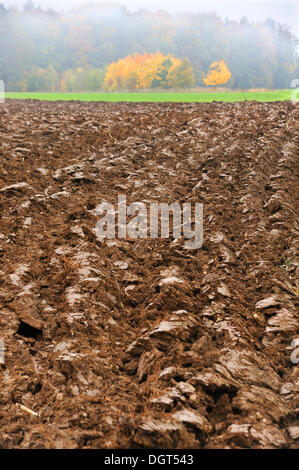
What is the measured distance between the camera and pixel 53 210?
6.41 m

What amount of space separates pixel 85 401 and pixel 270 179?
6.12 m

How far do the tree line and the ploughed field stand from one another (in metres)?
74.5

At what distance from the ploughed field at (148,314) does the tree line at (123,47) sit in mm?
74543

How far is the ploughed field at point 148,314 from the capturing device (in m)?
2.82

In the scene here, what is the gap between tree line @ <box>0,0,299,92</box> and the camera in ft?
303

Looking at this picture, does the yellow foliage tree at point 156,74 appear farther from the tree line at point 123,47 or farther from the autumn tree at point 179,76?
the tree line at point 123,47

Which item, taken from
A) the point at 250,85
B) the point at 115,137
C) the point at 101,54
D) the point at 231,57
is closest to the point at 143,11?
the point at 101,54

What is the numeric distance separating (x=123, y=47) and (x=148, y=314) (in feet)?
431

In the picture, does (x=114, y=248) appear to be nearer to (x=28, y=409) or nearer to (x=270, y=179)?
(x=28, y=409)

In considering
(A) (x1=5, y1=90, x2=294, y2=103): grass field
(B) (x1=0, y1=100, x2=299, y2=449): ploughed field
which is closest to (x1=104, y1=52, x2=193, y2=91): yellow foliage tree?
(A) (x1=5, y1=90, x2=294, y2=103): grass field

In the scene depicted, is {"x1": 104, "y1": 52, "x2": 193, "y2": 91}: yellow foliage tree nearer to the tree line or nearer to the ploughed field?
the tree line

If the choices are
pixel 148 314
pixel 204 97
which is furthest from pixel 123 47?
pixel 148 314

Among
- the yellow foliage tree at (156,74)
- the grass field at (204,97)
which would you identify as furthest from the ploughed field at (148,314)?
the yellow foliage tree at (156,74)

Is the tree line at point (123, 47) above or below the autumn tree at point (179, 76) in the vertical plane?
above
